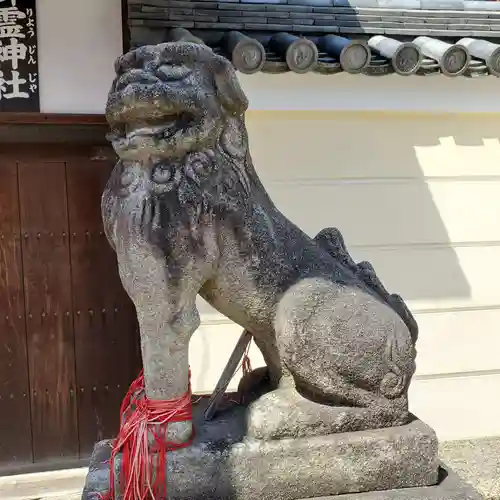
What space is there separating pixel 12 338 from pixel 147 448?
2.42 metres

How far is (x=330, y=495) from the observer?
5.63ft

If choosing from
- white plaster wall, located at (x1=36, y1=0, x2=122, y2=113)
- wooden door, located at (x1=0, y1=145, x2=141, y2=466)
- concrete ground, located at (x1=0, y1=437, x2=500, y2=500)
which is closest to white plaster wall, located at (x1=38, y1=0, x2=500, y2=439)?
white plaster wall, located at (x1=36, y1=0, x2=122, y2=113)

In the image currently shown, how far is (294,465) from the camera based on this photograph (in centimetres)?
169

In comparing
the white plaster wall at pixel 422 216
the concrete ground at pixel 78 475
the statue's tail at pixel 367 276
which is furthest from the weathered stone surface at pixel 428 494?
the white plaster wall at pixel 422 216

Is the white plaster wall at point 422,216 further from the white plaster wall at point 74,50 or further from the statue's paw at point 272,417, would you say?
the statue's paw at point 272,417

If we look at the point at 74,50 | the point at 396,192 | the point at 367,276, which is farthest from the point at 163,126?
the point at 396,192

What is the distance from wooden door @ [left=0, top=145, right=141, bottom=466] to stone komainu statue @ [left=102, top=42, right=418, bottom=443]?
7.16ft

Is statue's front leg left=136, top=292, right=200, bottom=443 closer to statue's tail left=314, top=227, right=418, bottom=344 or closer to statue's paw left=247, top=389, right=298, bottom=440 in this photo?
statue's paw left=247, top=389, right=298, bottom=440

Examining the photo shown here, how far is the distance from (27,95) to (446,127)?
2.52 m

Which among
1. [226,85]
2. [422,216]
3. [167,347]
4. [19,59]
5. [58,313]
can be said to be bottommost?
[58,313]

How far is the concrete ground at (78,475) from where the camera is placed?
11.3 ft

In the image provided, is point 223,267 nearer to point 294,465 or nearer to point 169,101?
point 169,101

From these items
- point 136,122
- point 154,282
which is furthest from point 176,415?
point 136,122

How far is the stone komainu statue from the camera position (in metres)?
1.60
